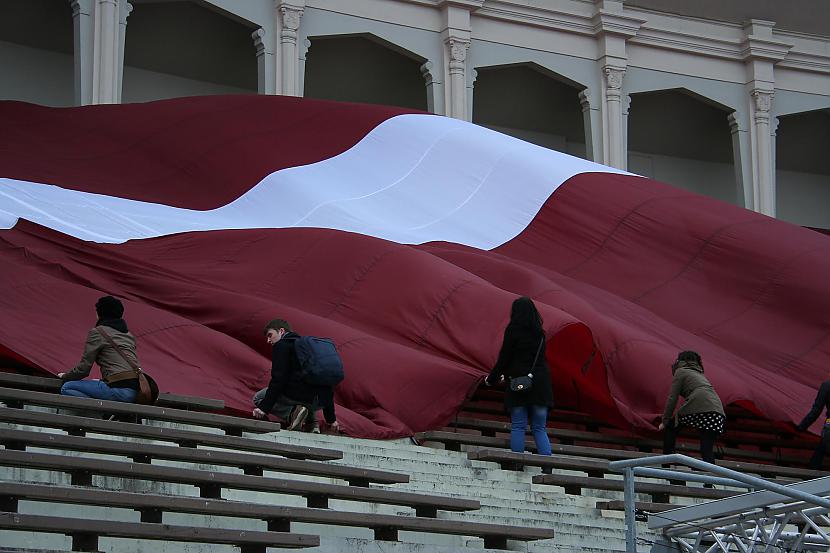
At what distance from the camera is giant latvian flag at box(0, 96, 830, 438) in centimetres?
1116

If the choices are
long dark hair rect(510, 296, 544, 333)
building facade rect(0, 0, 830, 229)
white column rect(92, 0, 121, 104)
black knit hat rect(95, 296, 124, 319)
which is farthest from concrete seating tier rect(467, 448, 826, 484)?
building facade rect(0, 0, 830, 229)

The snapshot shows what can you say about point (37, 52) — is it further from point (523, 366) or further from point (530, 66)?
point (523, 366)

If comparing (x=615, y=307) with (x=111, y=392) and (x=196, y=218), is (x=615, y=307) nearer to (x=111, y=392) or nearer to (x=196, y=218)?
(x=196, y=218)

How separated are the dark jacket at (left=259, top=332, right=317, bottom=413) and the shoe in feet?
0.20

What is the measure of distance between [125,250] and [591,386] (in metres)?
4.68

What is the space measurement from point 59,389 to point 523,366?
319cm

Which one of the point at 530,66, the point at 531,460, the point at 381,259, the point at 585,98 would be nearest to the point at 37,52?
the point at 530,66

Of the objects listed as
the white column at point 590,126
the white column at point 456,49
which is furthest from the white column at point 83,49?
the white column at point 590,126

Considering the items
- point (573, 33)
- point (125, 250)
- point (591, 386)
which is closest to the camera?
point (591, 386)

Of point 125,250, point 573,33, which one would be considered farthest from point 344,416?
point 573,33

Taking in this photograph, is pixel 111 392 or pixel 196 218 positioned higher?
pixel 196 218

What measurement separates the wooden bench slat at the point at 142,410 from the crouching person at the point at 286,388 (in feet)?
1.45

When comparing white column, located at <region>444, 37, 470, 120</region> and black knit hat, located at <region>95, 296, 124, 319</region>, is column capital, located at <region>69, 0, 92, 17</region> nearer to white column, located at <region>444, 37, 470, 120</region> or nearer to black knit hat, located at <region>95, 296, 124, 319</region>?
white column, located at <region>444, 37, 470, 120</region>

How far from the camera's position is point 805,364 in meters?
13.8
